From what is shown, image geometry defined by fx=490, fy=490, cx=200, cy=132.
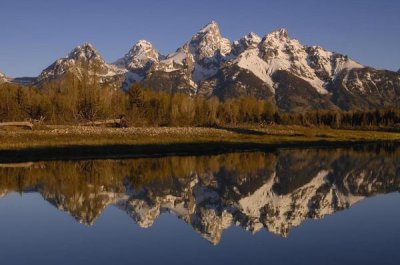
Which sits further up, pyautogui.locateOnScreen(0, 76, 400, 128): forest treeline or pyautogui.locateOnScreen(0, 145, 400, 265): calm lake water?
pyautogui.locateOnScreen(0, 76, 400, 128): forest treeline

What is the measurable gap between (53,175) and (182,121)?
113862mm

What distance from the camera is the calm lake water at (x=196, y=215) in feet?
64.7

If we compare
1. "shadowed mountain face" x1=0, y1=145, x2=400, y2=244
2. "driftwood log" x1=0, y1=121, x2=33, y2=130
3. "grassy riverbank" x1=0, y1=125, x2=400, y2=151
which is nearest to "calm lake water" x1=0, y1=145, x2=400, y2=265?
"shadowed mountain face" x1=0, y1=145, x2=400, y2=244

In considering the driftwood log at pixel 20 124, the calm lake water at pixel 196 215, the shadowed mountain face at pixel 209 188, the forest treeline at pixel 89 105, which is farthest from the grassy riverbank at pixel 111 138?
the forest treeline at pixel 89 105

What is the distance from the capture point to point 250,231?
23.7 m

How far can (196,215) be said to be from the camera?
2750cm

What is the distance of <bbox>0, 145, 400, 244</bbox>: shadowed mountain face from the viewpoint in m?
27.3

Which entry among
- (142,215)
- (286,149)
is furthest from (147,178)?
(286,149)

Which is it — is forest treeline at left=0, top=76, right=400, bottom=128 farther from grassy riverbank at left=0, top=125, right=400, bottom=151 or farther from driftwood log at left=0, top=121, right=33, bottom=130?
grassy riverbank at left=0, top=125, right=400, bottom=151

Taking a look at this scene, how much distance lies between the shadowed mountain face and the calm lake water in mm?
77

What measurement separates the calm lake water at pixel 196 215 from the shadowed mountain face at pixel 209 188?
0.08 meters

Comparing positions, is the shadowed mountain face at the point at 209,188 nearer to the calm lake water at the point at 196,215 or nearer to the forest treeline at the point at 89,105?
the calm lake water at the point at 196,215

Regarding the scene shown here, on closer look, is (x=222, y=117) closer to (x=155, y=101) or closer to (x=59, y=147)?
(x=155, y=101)

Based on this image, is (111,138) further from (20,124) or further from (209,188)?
(209,188)
